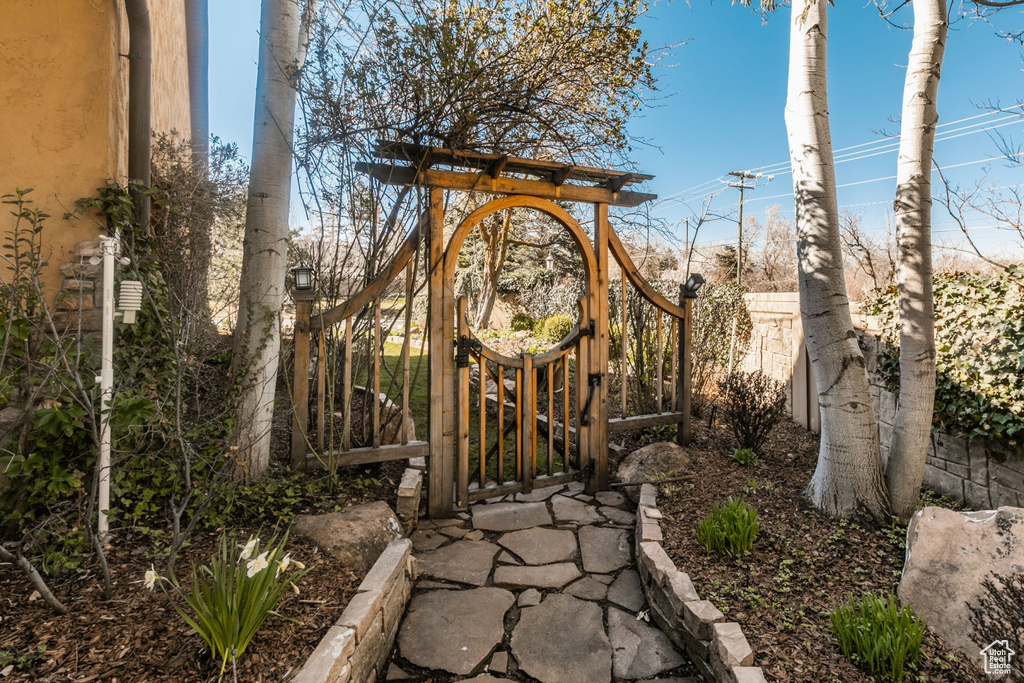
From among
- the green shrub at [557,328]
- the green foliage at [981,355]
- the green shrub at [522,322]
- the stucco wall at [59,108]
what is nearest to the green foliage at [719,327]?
the green shrub at [557,328]

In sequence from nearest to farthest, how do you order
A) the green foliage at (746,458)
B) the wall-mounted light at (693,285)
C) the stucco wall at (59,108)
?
the stucco wall at (59,108) < the green foliage at (746,458) < the wall-mounted light at (693,285)

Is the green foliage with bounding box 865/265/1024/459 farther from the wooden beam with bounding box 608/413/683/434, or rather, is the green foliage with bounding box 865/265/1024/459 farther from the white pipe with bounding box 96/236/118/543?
the white pipe with bounding box 96/236/118/543

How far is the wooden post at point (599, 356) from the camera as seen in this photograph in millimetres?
3959

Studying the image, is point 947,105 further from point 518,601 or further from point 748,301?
point 748,301

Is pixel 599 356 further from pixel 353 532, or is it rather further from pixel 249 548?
pixel 249 548

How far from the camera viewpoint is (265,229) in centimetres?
304

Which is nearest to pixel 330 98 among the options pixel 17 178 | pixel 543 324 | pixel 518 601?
pixel 17 178

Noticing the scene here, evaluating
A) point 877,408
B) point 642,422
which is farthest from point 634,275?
point 877,408

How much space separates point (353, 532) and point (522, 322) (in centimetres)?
895

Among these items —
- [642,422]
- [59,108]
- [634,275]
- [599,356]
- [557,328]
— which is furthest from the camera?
[557,328]

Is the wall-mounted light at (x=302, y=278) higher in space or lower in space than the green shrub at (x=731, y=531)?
higher

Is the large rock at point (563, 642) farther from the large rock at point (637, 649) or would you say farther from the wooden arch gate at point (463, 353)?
the wooden arch gate at point (463, 353)

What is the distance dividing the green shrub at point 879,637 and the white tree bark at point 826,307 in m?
1.04

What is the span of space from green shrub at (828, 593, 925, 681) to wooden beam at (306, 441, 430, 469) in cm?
237
